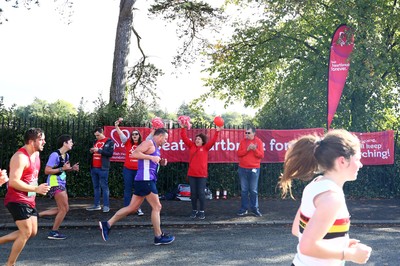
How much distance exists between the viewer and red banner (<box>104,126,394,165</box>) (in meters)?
13.4

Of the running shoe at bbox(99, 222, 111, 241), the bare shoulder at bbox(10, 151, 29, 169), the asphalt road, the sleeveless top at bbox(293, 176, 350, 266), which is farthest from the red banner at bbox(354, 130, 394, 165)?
the sleeveless top at bbox(293, 176, 350, 266)

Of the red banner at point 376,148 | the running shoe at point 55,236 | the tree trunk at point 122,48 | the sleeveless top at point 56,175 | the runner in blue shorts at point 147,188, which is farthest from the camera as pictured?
the tree trunk at point 122,48

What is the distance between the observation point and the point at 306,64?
18547 mm

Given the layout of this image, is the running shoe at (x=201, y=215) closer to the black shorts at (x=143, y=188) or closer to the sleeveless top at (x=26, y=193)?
the black shorts at (x=143, y=188)

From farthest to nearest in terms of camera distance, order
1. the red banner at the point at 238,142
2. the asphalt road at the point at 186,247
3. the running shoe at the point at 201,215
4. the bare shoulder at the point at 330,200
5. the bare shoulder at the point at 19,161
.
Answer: the red banner at the point at 238,142
the running shoe at the point at 201,215
the asphalt road at the point at 186,247
the bare shoulder at the point at 19,161
the bare shoulder at the point at 330,200

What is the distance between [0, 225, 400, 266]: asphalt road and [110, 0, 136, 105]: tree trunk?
8748mm

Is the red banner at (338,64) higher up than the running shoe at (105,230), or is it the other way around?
the red banner at (338,64)

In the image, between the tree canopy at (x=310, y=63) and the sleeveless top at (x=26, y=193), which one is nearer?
the sleeveless top at (x=26, y=193)

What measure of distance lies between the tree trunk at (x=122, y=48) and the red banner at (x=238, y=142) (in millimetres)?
3970

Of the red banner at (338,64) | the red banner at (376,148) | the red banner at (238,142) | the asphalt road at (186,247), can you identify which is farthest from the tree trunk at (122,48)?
the asphalt road at (186,247)

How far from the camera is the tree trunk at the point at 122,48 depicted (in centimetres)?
1694

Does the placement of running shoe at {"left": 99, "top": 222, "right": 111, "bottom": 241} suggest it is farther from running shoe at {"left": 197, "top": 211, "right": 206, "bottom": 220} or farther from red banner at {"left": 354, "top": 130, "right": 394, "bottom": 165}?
red banner at {"left": 354, "top": 130, "right": 394, "bottom": 165}

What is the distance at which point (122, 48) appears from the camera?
17125 mm

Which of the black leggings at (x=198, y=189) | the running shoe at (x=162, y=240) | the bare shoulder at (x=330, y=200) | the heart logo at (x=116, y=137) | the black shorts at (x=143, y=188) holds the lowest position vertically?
the running shoe at (x=162, y=240)
